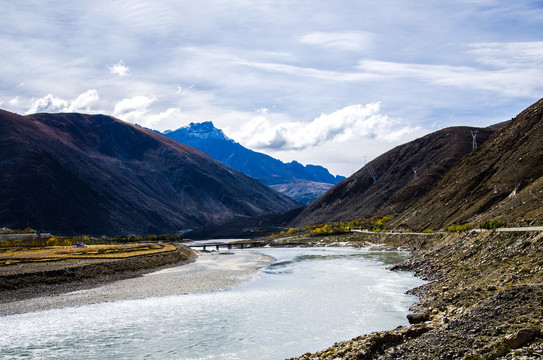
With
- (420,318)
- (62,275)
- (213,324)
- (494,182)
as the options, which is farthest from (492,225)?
(62,275)

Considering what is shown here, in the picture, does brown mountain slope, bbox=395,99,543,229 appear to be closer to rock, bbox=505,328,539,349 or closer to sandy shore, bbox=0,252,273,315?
sandy shore, bbox=0,252,273,315

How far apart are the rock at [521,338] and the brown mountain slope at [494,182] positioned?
56.0 meters

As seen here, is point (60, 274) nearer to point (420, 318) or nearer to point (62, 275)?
point (62, 275)

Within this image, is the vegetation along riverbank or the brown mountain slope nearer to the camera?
the vegetation along riverbank

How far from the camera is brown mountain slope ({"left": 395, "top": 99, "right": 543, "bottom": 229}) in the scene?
3405 inches

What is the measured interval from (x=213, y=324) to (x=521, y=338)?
25180mm

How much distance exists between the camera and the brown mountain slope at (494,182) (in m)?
86.5

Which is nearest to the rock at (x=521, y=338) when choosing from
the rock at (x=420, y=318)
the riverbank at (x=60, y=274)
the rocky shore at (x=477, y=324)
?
the rocky shore at (x=477, y=324)

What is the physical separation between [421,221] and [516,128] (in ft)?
123

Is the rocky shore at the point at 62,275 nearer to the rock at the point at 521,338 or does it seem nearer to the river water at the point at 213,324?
the river water at the point at 213,324

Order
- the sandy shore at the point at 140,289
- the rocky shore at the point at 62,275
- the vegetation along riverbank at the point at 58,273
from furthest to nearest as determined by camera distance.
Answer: the vegetation along riverbank at the point at 58,273 → the rocky shore at the point at 62,275 → the sandy shore at the point at 140,289

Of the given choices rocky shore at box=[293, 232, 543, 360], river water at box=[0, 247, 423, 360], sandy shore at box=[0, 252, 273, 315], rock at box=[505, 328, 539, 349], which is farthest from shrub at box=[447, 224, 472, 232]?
rock at box=[505, 328, 539, 349]

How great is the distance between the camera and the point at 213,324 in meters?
37.4

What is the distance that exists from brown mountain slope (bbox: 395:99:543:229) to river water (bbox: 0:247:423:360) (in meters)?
39.3
